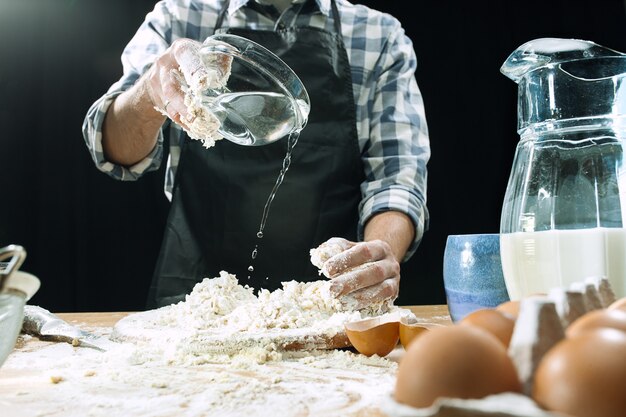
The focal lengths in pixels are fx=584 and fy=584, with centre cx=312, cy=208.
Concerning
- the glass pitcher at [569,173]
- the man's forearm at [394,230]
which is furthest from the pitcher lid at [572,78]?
the man's forearm at [394,230]

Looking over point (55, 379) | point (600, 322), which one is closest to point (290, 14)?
point (55, 379)

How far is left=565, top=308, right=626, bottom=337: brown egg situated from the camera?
15.8 inches

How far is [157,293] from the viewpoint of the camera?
72.0 inches

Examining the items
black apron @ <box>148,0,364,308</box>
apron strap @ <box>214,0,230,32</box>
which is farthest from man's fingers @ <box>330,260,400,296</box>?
apron strap @ <box>214,0,230,32</box>

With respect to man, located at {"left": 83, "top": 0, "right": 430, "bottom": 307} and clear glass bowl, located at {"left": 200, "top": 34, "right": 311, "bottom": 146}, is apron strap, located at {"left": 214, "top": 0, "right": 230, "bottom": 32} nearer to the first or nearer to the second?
man, located at {"left": 83, "top": 0, "right": 430, "bottom": 307}

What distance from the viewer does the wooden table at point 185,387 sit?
0.65 meters

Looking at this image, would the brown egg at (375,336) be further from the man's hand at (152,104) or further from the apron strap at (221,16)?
the apron strap at (221,16)

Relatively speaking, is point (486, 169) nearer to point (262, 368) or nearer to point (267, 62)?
point (267, 62)

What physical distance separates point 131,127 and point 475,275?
1.08 m

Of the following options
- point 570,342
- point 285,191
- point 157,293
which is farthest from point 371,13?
point 570,342

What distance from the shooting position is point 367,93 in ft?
6.53

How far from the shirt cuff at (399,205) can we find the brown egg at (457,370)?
1.34 meters

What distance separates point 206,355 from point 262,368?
115mm

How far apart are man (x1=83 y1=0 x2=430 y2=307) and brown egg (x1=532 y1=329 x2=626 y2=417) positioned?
1.35 m
